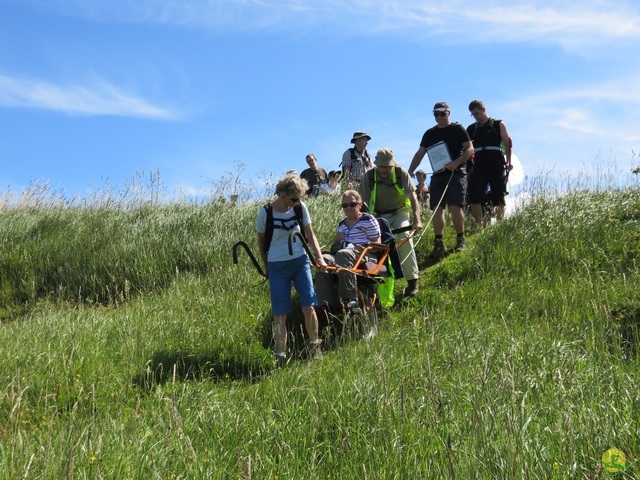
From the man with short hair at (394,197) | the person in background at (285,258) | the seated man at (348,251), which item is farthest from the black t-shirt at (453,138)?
the person in background at (285,258)

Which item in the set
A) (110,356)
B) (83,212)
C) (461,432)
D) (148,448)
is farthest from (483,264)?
(83,212)

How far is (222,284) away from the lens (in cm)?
959

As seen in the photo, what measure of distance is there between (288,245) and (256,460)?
3.35 meters

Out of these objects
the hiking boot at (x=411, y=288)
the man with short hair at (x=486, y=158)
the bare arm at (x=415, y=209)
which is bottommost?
the hiking boot at (x=411, y=288)

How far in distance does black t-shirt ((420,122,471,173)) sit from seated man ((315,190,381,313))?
2.33 metres

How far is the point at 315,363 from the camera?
6180 millimetres

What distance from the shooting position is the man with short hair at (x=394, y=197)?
8.84 meters

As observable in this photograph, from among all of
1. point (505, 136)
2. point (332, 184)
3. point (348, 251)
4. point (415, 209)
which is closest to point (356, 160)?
point (332, 184)

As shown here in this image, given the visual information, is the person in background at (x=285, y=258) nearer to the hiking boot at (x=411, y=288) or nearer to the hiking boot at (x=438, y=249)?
the hiking boot at (x=411, y=288)

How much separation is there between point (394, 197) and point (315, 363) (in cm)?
338

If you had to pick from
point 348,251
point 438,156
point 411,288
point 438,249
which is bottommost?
point 411,288

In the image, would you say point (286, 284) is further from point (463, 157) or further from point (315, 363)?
point (463, 157)

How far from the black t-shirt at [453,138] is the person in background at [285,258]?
359cm

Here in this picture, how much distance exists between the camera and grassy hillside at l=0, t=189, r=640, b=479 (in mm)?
3658
